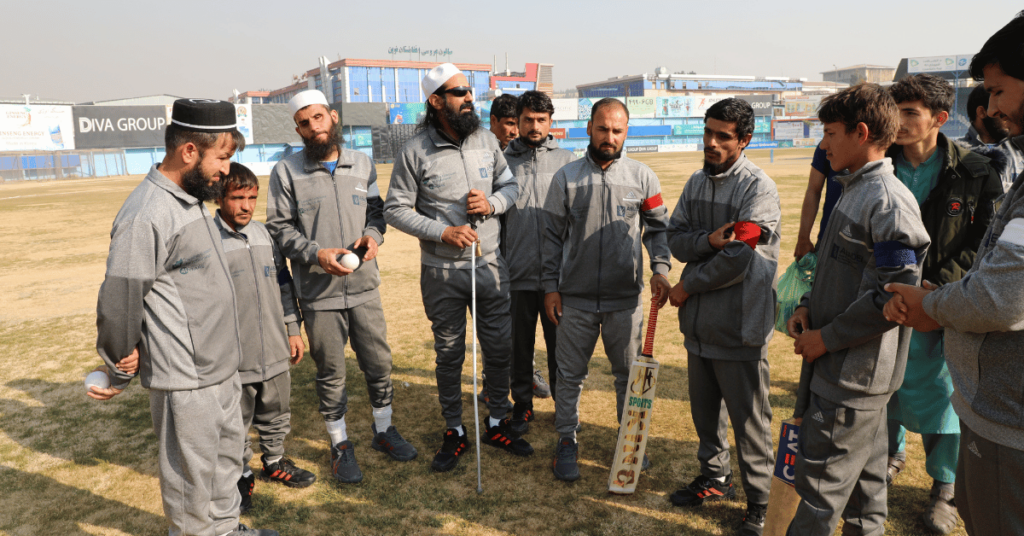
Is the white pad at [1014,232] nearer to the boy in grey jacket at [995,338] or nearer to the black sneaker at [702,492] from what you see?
the boy in grey jacket at [995,338]

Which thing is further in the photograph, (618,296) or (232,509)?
(618,296)

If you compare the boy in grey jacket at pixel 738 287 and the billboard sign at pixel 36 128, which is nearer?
the boy in grey jacket at pixel 738 287

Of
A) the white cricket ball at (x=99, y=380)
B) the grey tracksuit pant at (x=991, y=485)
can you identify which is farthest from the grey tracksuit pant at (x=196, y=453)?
the grey tracksuit pant at (x=991, y=485)

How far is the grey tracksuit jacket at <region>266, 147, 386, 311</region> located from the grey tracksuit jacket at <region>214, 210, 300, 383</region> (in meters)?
0.26

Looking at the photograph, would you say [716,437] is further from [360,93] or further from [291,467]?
[360,93]

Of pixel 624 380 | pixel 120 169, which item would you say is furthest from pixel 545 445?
pixel 120 169

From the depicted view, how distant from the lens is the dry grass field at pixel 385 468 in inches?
137

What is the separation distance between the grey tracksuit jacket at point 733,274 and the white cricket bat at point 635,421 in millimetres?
293

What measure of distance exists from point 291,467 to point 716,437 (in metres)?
2.75

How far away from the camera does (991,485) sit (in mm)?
1823

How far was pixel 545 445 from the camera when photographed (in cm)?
442

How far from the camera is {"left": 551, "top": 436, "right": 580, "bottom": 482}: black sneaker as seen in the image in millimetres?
3877

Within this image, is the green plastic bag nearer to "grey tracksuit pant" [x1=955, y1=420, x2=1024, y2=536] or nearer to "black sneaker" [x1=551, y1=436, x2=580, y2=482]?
"black sneaker" [x1=551, y1=436, x2=580, y2=482]

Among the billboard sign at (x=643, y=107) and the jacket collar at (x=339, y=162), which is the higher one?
the billboard sign at (x=643, y=107)
